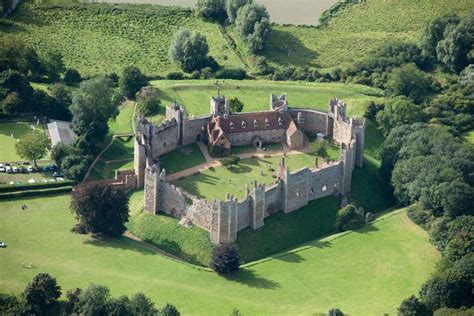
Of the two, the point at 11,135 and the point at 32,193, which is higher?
the point at 11,135

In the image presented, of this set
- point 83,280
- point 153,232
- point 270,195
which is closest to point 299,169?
point 270,195

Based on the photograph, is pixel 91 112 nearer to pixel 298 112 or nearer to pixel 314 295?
pixel 298 112

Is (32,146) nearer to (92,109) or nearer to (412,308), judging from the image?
(92,109)

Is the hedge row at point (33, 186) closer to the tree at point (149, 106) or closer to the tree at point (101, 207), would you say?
the tree at point (101, 207)

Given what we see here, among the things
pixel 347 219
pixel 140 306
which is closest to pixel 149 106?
pixel 347 219

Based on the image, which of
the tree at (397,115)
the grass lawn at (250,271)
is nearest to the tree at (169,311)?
the grass lawn at (250,271)

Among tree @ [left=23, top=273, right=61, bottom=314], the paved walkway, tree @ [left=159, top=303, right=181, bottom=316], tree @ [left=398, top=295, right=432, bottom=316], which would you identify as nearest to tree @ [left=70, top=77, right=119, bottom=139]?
the paved walkway
